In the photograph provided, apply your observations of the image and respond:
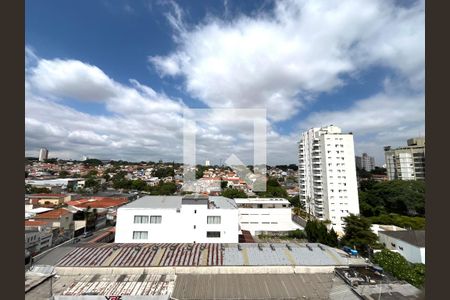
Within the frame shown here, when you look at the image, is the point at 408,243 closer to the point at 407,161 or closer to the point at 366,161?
the point at 407,161

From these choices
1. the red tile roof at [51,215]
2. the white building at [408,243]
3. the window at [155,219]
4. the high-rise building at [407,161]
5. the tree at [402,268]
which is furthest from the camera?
the high-rise building at [407,161]

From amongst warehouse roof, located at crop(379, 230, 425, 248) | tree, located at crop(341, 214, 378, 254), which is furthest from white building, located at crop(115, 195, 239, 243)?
warehouse roof, located at crop(379, 230, 425, 248)

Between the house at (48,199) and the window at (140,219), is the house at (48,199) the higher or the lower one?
the lower one

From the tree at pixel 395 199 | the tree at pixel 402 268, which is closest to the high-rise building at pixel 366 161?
the tree at pixel 395 199

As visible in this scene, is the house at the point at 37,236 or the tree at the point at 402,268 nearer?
the tree at the point at 402,268

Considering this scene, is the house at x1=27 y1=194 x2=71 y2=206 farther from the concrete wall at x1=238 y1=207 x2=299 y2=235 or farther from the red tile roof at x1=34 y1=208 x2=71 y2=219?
the concrete wall at x1=238 y1=207 x2=299 y2=235

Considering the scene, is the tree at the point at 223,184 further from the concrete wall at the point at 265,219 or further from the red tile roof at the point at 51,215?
the red tile roof at the point at 51,215

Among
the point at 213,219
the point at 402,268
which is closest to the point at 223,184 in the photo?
the point at 213,219
